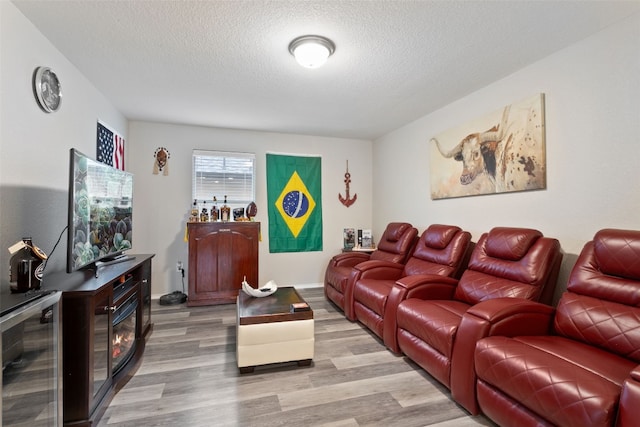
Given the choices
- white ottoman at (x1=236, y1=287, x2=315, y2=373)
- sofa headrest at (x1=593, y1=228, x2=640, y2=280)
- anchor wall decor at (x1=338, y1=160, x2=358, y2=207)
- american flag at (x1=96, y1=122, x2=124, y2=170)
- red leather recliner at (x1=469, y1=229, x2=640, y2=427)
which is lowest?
white ottoman at (x1=236, y1=287, x2=315, y2=373)

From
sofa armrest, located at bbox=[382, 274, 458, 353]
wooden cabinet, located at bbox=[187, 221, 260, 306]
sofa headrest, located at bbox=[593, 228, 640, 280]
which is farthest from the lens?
wooden cabinet, located at bbox=[187, 221, 260, 306]

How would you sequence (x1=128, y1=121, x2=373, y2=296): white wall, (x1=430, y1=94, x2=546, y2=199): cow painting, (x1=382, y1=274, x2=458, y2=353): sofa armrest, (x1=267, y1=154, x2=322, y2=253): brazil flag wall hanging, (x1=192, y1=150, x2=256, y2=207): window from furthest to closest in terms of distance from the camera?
(x1=267, y1=154, x2=322, y2=253): brazil flag wall hanging
(x1=192, y1=150, x2=256, y2=207): window
(x1=128, y1=121, x2=373, y2=296): white wall
(x1=382, y1=274, x2=458, y2=353): sofa armrest
(x1=430, y1=94, x2=546, y2=199): cow painting

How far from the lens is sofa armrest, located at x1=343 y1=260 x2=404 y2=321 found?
3.32 meters

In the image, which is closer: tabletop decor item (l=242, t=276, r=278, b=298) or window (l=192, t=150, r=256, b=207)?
tabletop decor item (l=242, t=276, r=278, b=298)

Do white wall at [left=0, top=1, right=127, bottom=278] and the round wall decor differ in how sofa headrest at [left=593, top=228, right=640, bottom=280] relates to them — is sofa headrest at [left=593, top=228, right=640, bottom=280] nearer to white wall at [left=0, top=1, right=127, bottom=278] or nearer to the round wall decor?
white wall at [left=0, top=1, right=127, bottom=278]

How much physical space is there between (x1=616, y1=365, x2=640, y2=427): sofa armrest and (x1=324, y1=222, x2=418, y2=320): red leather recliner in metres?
2.36

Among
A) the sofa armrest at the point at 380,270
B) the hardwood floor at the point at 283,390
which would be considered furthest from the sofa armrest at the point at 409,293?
the sofa armrest at the point at 380,270

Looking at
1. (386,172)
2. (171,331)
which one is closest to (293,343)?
(171,331)

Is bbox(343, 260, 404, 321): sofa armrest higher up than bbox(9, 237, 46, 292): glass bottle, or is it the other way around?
bbox(9, 237, 46, 292): glass bottle

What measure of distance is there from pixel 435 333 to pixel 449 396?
0.42m

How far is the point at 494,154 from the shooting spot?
283cm

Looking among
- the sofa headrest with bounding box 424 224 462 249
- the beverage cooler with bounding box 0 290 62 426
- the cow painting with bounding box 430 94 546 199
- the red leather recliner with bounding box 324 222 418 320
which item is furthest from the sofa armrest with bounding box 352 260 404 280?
the beverage cooler with bounding box 0 290 62 426

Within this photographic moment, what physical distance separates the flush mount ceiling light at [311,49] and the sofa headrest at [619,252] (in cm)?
223

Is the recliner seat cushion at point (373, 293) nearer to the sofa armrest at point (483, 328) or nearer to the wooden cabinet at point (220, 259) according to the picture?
the sofa armrest at point (483, 328)
